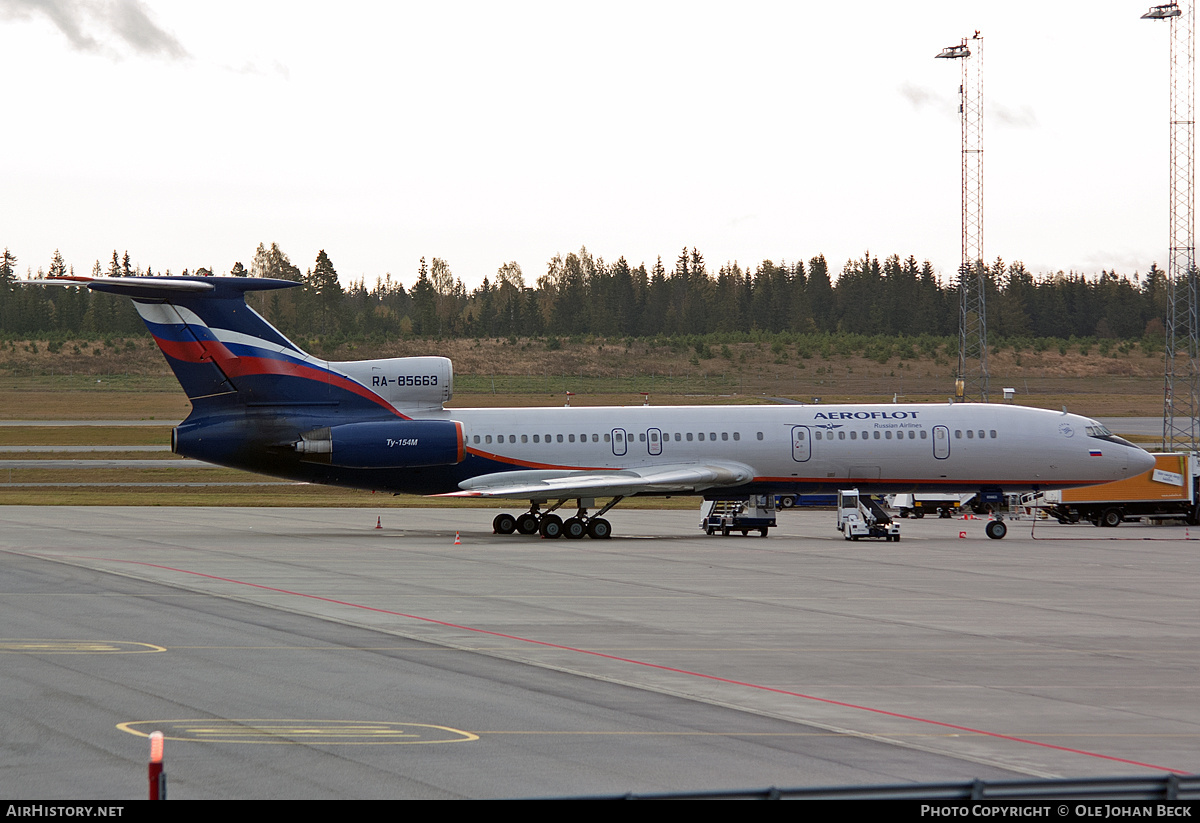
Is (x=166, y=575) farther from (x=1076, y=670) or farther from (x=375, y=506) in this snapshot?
(x=375, y=506)

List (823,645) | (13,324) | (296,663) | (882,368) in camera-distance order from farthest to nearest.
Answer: (13,324)
(882,368)
(823,645)
(296,663)

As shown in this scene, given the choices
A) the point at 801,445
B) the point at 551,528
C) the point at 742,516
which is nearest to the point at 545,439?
the point at 551,528

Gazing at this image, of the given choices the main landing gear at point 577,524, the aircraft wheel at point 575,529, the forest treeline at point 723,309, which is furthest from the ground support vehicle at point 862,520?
the forest treeline at point 723,309

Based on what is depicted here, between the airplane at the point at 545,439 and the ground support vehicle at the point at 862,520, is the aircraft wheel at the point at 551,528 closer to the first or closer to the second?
the airplane at the point at 545,439

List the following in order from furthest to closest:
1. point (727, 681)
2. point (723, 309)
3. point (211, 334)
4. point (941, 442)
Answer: point (723, 309)
point (941, 442)
point (211, 334)
point (727, 681)

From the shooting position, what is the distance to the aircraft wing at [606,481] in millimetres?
34500

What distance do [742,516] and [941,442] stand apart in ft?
21.0

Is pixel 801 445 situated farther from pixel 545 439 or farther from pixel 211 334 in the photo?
pixel 211 334

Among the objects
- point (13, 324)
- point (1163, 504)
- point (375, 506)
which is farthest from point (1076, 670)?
point (13, 324)

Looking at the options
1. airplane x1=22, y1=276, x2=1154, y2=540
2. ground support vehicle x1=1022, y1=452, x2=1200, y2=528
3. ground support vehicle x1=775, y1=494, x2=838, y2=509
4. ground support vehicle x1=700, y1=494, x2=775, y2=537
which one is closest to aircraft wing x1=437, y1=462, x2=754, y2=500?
airplane x1=22, y1=276, x2=1154, y2=540

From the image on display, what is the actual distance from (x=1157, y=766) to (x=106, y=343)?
13986cm

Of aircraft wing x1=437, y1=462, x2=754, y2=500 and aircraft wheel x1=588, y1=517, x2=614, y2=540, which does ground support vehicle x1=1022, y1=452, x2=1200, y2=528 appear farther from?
aircraft wheel x1=588, y1=517, x2=614, y2=540

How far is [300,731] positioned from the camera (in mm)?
11266

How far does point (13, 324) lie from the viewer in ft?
556
